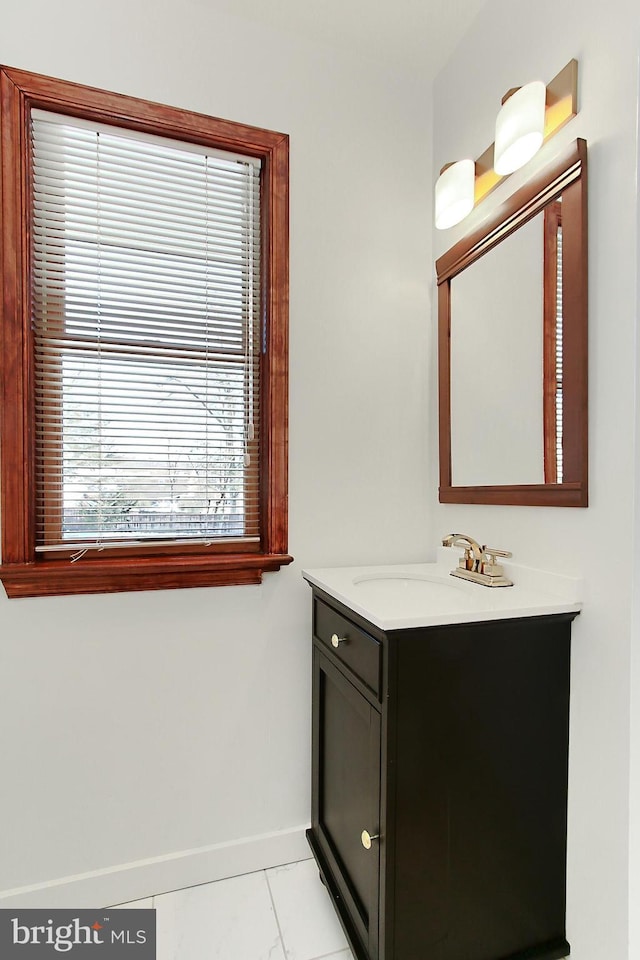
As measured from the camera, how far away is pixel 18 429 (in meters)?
1.38

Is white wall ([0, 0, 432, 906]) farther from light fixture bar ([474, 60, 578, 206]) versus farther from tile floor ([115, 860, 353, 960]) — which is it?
light fixture bar ([474, 60, 578, 206])

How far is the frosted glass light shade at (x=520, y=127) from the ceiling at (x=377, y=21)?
0.52 m

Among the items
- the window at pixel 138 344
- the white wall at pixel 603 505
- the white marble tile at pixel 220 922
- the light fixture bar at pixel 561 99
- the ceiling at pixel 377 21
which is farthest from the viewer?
the ceiling at pixel 377 21

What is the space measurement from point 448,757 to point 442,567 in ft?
2.19

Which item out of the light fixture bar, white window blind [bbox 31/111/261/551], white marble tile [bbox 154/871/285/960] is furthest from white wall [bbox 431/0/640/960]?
white window blind [bbox 31/111/261/551]

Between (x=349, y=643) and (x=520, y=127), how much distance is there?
4.41 ft

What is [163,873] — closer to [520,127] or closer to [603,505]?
[603,505]

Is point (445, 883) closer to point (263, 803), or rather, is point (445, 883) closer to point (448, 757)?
point (448, 757)

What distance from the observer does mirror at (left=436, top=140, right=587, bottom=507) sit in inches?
46.6

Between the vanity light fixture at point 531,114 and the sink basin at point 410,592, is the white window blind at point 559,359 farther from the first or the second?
the sink basin at point 410,592

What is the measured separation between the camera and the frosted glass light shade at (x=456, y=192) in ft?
4.97

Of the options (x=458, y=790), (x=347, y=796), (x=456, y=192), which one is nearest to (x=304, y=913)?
(x=347, y=796)

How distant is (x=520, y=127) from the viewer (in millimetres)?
1251

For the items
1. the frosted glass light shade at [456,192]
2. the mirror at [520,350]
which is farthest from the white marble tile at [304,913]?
the frosted glass light shade at [456,192]
